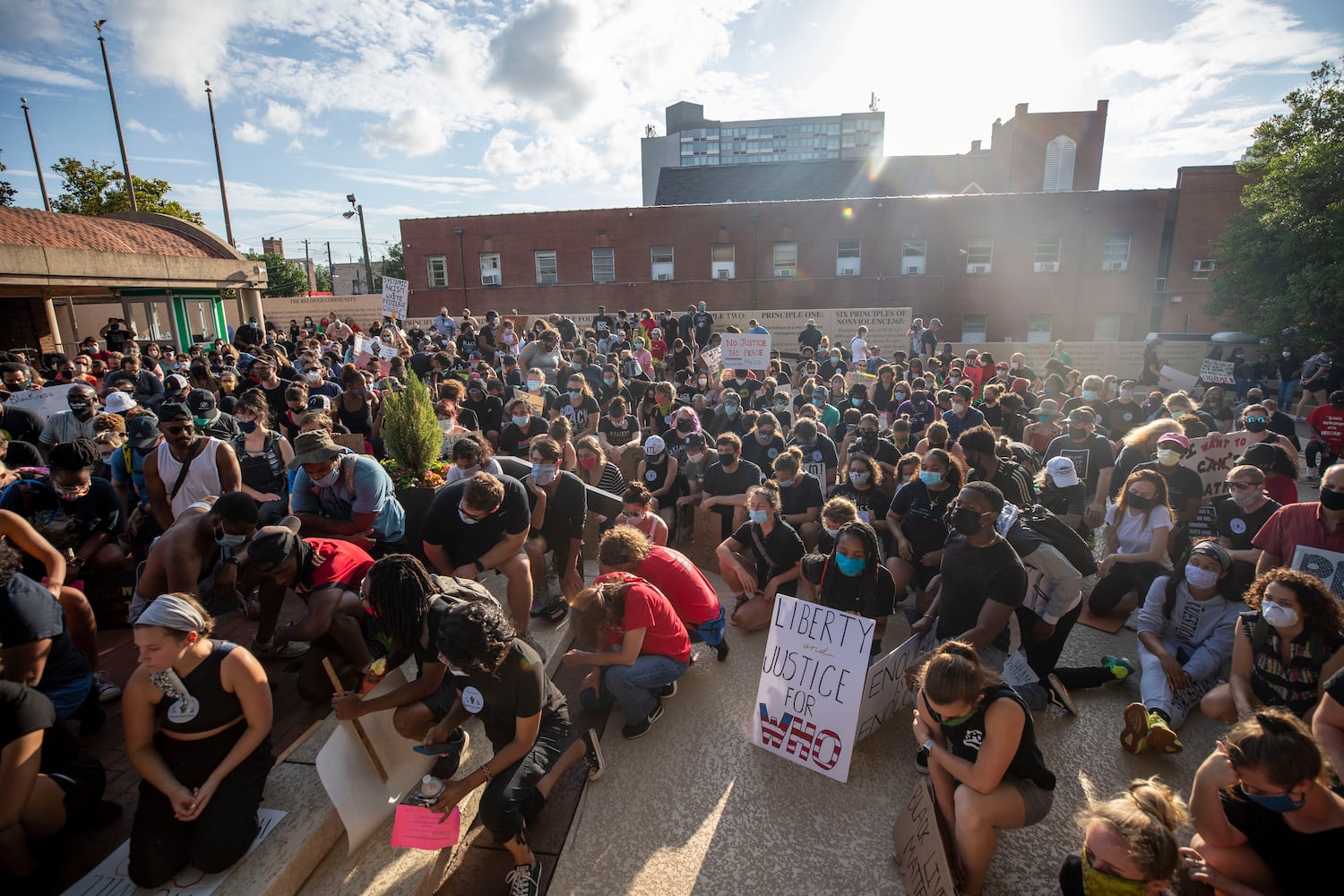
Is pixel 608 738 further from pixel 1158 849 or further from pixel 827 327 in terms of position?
pixel 827 327

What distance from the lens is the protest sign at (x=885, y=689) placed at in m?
4.09

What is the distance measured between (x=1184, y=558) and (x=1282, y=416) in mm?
4646

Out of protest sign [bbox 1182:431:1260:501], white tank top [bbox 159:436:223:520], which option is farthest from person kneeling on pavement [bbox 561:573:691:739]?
protest sign [bbox 1182:431:1260:501]

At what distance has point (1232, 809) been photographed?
8.87 ft

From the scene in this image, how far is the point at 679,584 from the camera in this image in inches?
194

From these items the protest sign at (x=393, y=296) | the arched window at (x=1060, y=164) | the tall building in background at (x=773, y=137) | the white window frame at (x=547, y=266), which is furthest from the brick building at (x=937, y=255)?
the tall building in background at (x=773, y=137)

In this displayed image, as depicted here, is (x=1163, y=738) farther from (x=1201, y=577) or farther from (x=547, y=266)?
(x=547, y=266)

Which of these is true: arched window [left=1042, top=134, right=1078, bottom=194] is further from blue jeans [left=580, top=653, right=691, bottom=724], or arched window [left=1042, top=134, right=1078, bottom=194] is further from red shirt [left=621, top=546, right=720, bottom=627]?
blue jeans [left=580, top=653, right=691, bottom=724]

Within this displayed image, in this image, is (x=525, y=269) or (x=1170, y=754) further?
(x=525, y=269)

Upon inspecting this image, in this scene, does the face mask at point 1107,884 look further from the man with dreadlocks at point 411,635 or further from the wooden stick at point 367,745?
the wooden stick at point 367,745

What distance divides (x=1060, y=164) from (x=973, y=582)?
39439mm

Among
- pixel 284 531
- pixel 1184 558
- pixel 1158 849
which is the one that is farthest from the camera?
pixel 1184 558

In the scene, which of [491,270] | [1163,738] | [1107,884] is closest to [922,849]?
[1107,884]

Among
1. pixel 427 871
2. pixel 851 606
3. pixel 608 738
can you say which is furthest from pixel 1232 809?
pixel 427 871
